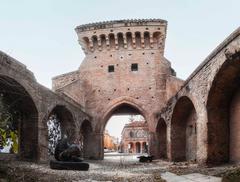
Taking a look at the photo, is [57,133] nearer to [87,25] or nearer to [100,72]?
[100,72]

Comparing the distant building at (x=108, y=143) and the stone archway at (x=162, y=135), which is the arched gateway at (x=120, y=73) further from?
the distant building at (x=108, y=143)

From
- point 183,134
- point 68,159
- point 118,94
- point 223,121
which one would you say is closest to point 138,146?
point 118,94

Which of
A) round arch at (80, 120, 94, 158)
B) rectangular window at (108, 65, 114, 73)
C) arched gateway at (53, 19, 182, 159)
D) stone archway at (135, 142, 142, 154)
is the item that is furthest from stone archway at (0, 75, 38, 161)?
stone archway at (135, 142, 142, 154)

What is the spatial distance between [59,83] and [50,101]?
28.0 feet

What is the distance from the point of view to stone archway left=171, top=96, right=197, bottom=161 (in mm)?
15750

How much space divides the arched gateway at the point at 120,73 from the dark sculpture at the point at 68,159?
975 cm

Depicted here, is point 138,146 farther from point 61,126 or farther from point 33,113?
point 33,113

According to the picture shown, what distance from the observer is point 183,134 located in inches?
664

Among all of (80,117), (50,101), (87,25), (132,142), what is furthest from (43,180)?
(132,142)

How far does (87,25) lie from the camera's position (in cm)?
2270

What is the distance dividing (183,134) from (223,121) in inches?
238

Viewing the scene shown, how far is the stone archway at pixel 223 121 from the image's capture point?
407 inches

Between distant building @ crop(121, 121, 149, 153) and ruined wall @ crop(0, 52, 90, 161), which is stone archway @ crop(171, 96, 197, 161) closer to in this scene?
ruined wall @ crop(0, 52, 90, 161)

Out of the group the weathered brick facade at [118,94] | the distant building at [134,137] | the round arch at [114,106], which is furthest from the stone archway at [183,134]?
the distant building at [134,137]
